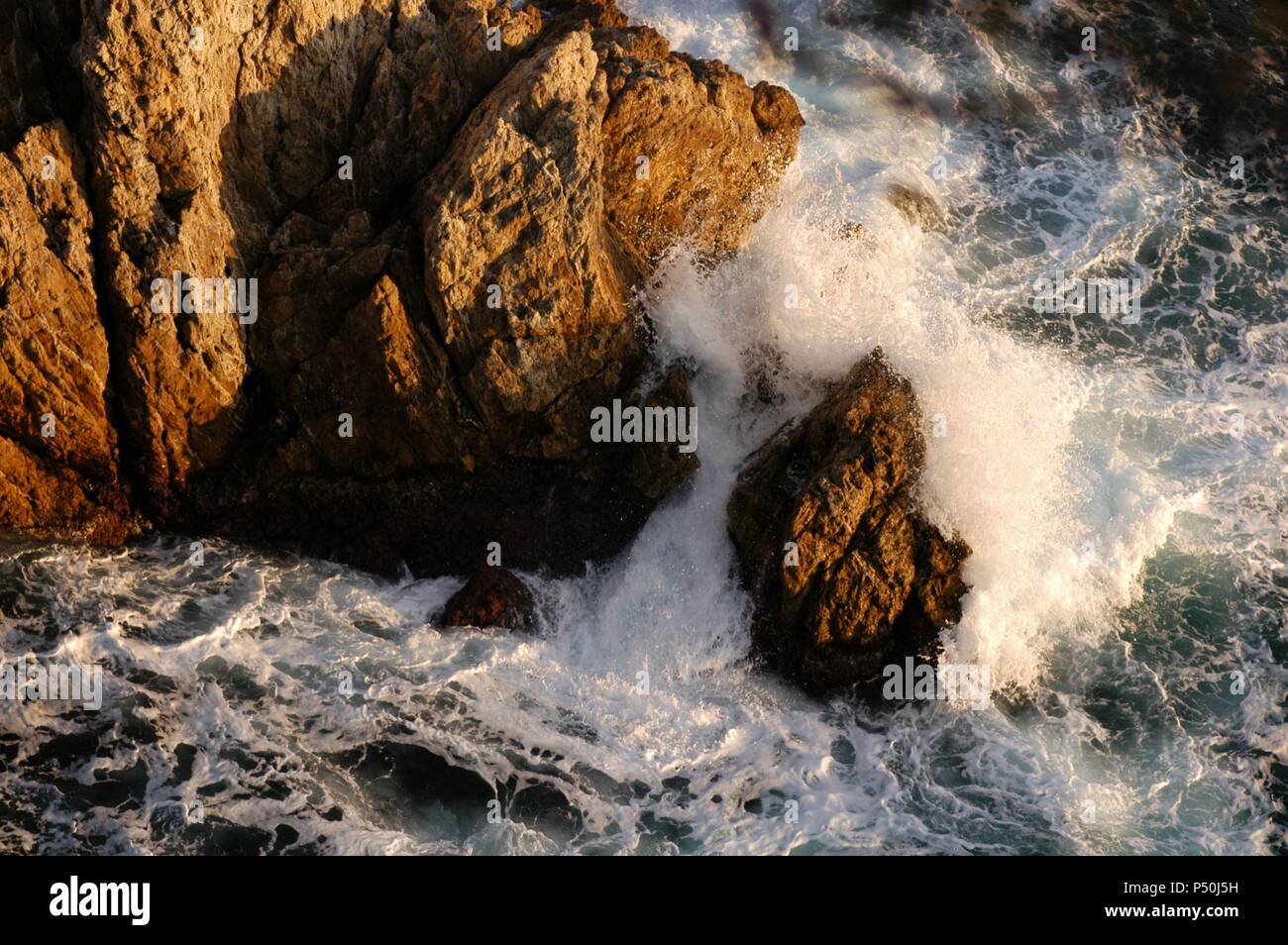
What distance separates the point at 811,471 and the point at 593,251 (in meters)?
3.98

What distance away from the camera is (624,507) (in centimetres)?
1720

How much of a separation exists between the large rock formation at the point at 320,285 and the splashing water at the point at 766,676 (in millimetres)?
822

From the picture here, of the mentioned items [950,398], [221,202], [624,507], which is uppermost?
[221,202]

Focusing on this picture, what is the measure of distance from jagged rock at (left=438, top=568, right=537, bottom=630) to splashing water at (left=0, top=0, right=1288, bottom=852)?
228mm

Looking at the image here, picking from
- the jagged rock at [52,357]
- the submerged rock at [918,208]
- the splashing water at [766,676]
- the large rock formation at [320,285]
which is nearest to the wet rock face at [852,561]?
the splashing water at [766,676]

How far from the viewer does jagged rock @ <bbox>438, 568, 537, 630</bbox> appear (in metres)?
16.1

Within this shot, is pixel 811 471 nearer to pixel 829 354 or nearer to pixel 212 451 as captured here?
pixel 829 354

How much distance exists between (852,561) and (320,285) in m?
7.46

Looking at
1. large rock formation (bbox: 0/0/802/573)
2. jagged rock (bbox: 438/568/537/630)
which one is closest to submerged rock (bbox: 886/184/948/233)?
large rock formation (bbox: 0/0/802/573)

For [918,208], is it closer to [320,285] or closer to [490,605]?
[320,285]

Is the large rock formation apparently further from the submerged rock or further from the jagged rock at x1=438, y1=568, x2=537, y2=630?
the submerged rock

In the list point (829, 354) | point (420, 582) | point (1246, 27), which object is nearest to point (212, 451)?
point (420, 582)

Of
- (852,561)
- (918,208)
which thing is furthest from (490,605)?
(918,208)

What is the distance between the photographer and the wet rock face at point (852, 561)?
15820mm
